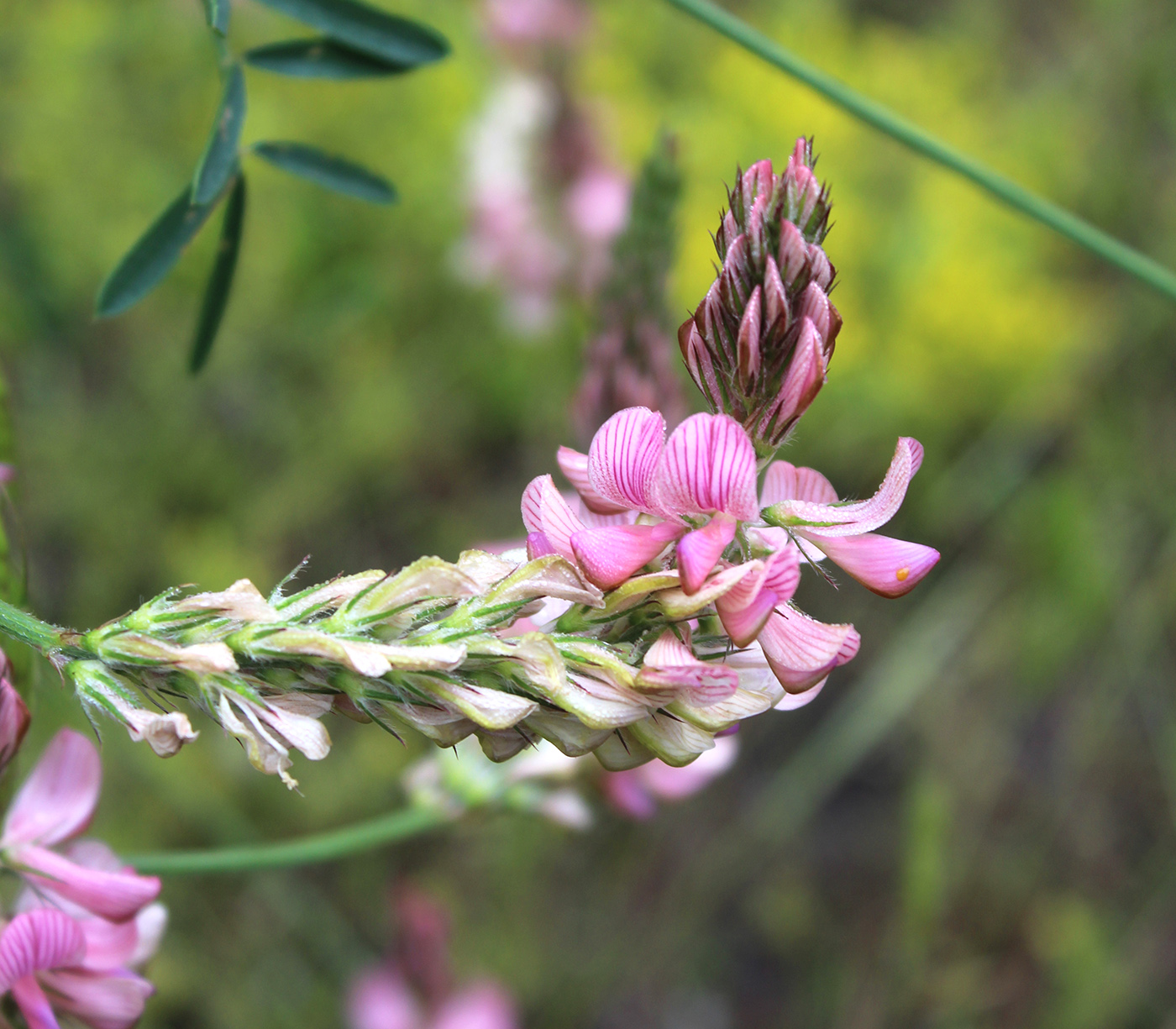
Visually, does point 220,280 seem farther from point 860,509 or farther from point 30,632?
point 860,509

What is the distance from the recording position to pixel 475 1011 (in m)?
1.73

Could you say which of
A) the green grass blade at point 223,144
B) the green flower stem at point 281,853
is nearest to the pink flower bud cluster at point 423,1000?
the green flower stem at point 281,853

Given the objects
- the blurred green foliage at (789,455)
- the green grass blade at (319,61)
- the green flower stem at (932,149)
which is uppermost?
the green flower stem at (932,149)

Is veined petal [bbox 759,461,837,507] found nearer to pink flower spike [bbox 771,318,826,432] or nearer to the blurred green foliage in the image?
pink flower spike [bbox 771,318,826,432]

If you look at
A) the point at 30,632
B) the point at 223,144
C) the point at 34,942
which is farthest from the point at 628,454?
the point at 223,144

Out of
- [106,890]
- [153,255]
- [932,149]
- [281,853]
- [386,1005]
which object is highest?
[932,149]

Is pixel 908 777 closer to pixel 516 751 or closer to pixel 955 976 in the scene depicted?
pixel 955 976

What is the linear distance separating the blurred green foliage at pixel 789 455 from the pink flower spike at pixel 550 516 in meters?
1.02

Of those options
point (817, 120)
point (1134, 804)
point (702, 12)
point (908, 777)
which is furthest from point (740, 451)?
point (817, 120)

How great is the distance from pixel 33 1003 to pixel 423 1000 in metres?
1.14

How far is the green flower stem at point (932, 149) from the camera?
950 millimetres

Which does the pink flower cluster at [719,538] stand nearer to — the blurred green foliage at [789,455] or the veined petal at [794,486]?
the veined petal at [794,486]

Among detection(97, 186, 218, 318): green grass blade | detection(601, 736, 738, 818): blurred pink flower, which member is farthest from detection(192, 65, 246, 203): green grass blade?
detection(601, 736, 738, 818): blurred pink flower

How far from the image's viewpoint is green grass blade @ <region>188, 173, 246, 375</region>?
0.97 m
